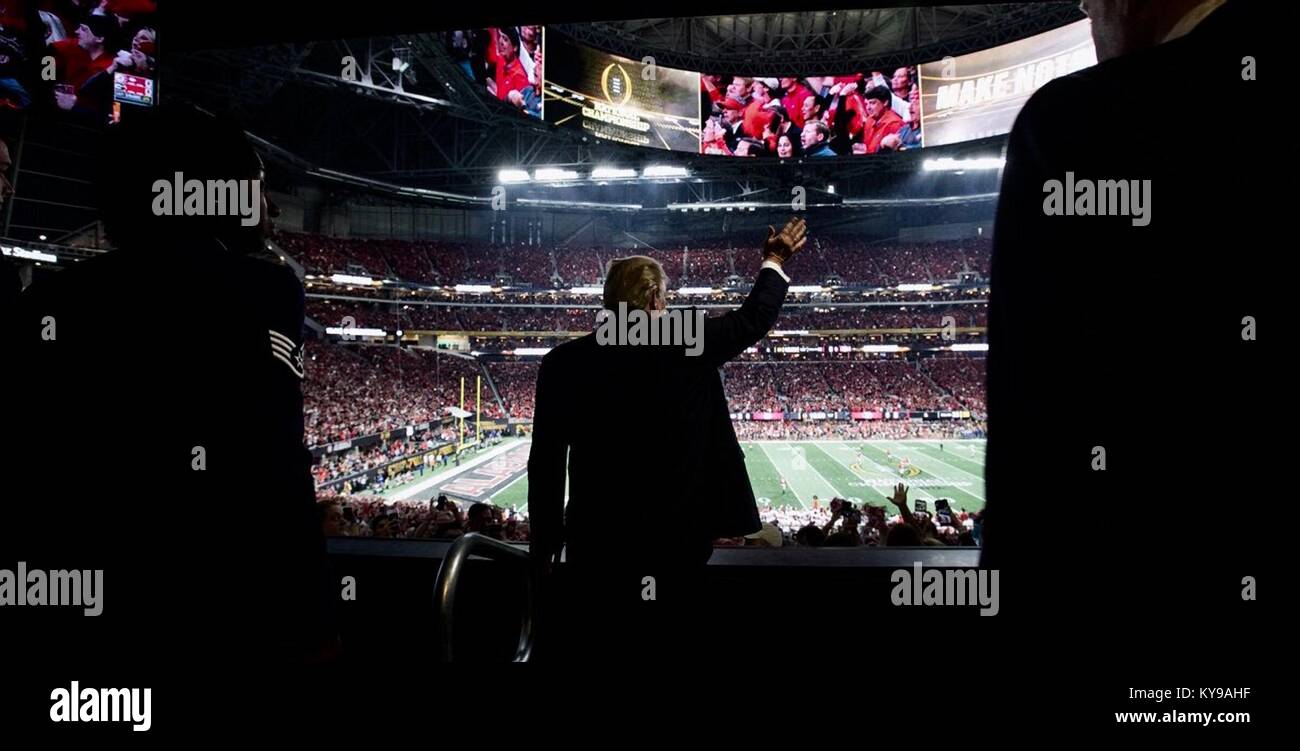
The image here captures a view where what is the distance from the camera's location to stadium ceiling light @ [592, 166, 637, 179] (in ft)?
91.4

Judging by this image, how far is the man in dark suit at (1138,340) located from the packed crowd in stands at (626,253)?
31633mm

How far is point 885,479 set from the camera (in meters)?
19.8

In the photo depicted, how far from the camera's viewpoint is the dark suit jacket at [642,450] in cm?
178

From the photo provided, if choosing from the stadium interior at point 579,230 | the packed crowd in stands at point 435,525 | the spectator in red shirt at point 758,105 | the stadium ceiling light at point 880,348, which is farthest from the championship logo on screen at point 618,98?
the packed crowd in stands at point 435,525

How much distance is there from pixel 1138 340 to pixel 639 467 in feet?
4.66

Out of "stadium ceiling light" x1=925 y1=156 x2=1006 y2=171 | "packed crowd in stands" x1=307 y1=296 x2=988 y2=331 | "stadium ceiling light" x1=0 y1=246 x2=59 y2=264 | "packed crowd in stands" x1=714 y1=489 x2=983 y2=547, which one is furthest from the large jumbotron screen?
"packed crowd in stands" x1=714 y1=489 x2=983 y2=547

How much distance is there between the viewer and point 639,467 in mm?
1793

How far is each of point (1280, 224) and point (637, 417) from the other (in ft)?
4.85

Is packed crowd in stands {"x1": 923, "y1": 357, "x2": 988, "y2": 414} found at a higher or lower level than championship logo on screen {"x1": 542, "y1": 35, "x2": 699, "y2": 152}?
lower

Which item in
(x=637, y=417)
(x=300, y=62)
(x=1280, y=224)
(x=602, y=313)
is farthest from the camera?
(x=300, y=62)

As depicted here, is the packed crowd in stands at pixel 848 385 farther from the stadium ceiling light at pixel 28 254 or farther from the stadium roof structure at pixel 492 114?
the stadium ceiling light at pixel 28 254

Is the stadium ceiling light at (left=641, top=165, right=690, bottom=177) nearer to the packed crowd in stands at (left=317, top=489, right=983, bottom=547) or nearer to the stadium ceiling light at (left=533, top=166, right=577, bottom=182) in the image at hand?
the stadium ceiling light at (left=533, top=166, right=577, bottom=182)

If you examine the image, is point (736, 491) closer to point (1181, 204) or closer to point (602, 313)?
point (602, 313)
